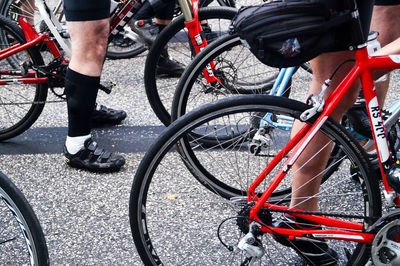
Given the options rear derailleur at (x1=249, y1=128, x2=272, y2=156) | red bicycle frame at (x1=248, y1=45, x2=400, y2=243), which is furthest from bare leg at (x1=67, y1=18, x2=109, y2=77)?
red bicycle frame at (x1=248, y1=45, x2=400, y2=243)

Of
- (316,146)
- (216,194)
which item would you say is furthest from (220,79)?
(316,146)

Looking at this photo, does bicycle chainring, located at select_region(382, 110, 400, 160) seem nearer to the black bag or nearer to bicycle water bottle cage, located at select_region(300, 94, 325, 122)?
bicycle water bottle cage, located at select_region(300, 94, 325, 122)

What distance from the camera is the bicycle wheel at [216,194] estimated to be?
2.27 metres

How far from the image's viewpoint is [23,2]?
5207mm

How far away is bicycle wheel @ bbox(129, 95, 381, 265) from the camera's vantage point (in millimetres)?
2271

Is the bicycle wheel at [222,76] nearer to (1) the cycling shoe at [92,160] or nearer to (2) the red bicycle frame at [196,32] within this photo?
(2) the red bicycle frame at [196,32]

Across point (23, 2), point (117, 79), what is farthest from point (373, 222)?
point (23, 2)

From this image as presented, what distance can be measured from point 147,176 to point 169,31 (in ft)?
5.62

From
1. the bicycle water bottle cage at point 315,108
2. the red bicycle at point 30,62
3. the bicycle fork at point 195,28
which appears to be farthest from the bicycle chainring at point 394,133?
the red bicycle at point 30,62

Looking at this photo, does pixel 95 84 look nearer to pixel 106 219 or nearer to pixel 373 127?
pixel 106 219

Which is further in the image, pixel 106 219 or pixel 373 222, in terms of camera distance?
pixel 106 219

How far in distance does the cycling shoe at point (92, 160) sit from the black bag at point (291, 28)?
182cm

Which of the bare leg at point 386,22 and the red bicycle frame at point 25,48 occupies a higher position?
the bare leg at point 386,22

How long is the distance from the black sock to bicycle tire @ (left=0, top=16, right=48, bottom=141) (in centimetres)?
47
